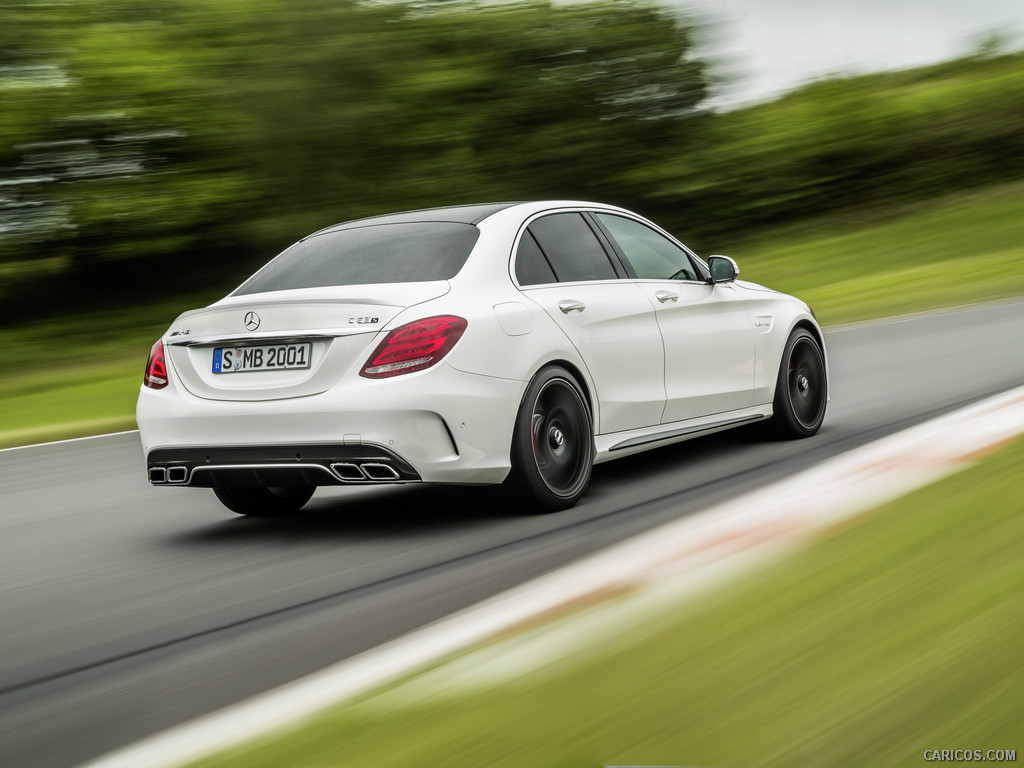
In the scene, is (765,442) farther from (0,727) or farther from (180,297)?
(180,297)

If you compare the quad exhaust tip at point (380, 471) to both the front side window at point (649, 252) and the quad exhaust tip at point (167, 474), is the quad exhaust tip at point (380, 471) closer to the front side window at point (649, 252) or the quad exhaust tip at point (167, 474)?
the quad exhaust tip at point (167, 474)

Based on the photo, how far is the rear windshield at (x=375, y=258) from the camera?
6.32 meters

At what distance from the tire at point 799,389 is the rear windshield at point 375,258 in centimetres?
271

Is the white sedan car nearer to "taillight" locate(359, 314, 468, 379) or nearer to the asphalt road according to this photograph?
"taillight" locate(359, 314, 468, 379)

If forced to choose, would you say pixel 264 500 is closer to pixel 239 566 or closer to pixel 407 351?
pixel 239 566

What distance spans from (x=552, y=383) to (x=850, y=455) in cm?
150

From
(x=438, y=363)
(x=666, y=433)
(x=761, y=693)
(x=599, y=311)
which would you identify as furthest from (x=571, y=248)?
(x=761, y=693)

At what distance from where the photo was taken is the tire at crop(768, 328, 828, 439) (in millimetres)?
8387

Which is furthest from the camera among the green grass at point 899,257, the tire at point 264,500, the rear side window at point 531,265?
the green grass at point 899,257

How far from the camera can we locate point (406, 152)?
29.9 metres

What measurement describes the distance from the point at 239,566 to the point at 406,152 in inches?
977

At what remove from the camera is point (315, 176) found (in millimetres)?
28578

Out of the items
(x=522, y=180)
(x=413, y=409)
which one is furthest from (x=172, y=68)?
(x=413, y=409)

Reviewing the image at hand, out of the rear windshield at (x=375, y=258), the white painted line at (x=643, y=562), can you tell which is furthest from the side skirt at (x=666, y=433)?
the rear windshield at (x=375, y=258)
